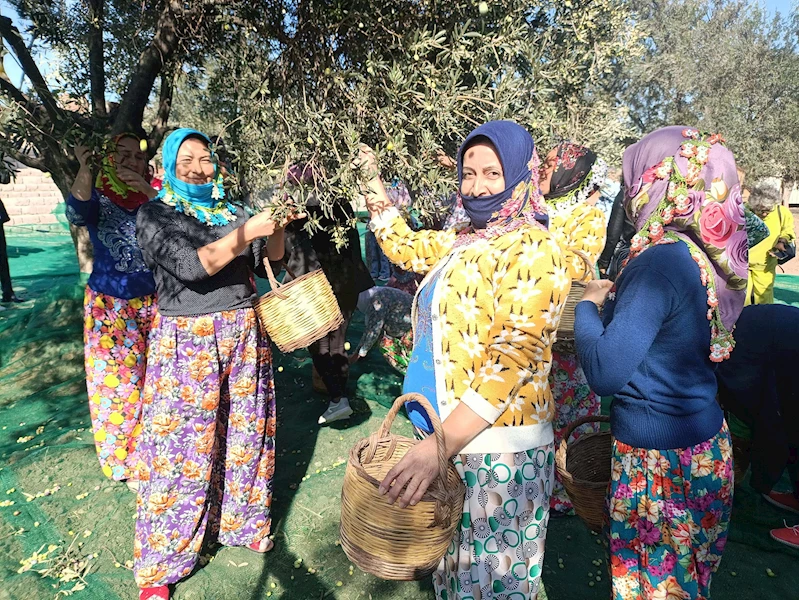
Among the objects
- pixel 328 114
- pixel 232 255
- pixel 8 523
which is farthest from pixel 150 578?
pixel 328 114

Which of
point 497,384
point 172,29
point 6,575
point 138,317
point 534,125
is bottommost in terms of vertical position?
point 6,575

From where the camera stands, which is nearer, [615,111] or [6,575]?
[615,111]

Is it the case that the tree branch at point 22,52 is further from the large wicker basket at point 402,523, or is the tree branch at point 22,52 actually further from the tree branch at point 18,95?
the large wicker basket at point 402,523

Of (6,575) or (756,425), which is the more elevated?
(756,425)

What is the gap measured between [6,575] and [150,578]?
3.36ft

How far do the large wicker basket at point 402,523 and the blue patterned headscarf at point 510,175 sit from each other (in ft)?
2.49

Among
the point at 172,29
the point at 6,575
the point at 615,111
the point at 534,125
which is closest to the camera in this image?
the point at 534,125

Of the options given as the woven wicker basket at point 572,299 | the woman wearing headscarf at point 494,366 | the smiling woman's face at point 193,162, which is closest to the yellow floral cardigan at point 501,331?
the woman wearing headscarf at point 494,366

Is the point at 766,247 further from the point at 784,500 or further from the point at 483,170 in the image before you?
the point at 483,170

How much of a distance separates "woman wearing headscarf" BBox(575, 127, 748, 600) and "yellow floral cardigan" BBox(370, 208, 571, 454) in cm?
23

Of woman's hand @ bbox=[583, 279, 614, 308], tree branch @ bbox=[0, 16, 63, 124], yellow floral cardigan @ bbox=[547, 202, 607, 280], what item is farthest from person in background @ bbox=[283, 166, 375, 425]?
woman's hand @ bbox=[583, 279, 614, 308]

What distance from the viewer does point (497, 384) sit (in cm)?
182

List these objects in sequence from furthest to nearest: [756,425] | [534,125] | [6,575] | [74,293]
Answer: [74,293], [756,425], [6,575], [534,125]

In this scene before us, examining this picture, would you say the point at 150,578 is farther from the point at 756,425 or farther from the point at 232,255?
the point at 756,425
